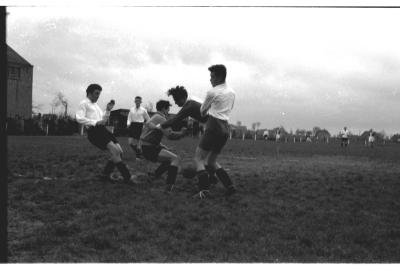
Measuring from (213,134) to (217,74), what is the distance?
0.89 m

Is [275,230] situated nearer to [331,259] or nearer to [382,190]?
[331,259]

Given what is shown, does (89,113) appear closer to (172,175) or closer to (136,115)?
(172,175)

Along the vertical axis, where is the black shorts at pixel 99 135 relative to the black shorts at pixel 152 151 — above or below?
above

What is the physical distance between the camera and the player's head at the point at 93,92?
258 inches

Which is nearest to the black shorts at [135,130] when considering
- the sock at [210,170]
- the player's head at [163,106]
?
the player's head at [163,106]

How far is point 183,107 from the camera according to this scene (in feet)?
18.9

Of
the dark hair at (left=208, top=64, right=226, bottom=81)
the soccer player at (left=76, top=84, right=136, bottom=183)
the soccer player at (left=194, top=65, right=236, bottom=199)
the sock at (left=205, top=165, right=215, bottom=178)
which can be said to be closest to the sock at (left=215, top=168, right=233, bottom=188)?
the soccer player at (left=194, top=65, right=236, bottom=199)

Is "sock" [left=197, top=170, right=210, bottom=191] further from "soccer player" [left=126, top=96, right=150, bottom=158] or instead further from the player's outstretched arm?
"soccer player" [left=126, top=96, right=150, bottom=158]

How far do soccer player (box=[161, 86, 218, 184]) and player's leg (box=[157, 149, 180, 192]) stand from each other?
0.60 meters

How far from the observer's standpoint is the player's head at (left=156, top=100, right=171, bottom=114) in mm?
6523

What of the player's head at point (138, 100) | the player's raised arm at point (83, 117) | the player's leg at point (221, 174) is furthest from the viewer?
the player's head at point (138, 100)

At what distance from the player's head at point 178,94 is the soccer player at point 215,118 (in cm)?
47

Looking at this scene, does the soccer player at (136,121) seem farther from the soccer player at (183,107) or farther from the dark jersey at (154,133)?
the soccer player at (183,107)

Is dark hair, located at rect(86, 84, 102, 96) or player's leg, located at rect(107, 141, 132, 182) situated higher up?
dark hair, located at rect(86, 84, 102, 96)
